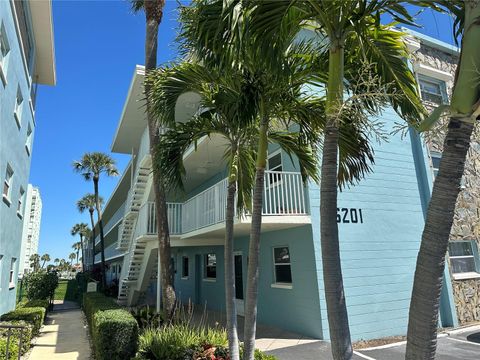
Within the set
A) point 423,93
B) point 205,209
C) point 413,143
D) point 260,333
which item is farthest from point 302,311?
point 423,93

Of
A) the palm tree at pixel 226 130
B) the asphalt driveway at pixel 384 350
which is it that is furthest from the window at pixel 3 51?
the asphalt driveway at pixel 384 350

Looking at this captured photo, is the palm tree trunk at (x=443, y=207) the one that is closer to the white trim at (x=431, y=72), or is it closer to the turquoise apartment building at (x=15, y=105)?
the turquoise apartment building at (x=15, y=105)

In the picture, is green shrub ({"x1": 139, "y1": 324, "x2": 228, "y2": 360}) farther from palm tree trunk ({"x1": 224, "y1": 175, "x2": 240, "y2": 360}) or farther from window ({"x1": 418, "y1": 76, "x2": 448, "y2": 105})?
window ({"x1": 418, "y1": 76, "x2": 448, "y2": 105})

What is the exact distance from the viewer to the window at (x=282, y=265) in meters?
11.4

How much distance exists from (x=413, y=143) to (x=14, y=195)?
14.4 metres

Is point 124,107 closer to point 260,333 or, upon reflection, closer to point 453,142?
point 260,333

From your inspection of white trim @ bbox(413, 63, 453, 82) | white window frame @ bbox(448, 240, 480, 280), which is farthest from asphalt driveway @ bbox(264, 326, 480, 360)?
white trim @ bbox(413, 63, 453, 82)

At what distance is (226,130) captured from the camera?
6527 millimetres

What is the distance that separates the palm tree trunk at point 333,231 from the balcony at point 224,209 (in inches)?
247

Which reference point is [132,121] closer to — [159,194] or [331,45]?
[159,194]

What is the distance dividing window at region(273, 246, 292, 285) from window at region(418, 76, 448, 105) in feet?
27.1

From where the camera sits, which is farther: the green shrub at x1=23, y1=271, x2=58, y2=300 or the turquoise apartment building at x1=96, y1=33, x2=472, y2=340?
the green shrub at x1=23, y1=271, x2=58, y2=300

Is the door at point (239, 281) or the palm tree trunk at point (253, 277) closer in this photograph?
the palm tree trunk at point (253, 277)

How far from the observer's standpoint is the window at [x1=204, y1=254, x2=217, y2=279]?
1725 cm
